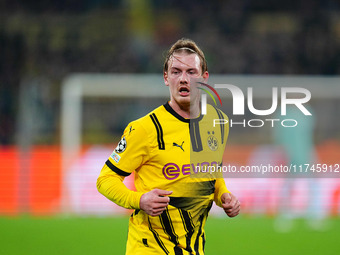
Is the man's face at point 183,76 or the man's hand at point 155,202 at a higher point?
the man's face at point 183,76

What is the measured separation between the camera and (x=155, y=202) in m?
3.25

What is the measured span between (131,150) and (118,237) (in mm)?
5477

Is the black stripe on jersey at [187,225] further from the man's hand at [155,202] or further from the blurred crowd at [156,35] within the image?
the blurred crowd at [156,35]

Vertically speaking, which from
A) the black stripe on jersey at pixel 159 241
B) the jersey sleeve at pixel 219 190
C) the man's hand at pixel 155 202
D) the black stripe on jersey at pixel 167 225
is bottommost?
the black stripe on jersey at pixel 159 241

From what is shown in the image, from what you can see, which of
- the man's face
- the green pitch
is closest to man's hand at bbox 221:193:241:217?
the man's face

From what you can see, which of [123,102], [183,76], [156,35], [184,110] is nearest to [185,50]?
[183,76]

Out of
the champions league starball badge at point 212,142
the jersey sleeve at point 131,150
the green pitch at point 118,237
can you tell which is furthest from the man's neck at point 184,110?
the green pitch at point 118,237

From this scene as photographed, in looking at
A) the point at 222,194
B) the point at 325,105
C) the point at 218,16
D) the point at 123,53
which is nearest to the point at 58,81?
the point at 123,53

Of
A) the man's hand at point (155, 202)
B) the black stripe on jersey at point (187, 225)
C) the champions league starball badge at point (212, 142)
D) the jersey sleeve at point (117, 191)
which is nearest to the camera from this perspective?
the man's hand at point (155, 202)

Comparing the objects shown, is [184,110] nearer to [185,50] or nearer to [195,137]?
[195,137]

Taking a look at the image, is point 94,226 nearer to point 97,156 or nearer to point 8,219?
Result: point 8,219

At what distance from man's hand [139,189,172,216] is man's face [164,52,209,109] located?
0.56 m

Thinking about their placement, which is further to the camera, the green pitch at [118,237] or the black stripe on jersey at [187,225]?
the green pitch at [118,237]

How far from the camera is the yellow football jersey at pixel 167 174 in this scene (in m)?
3.44
